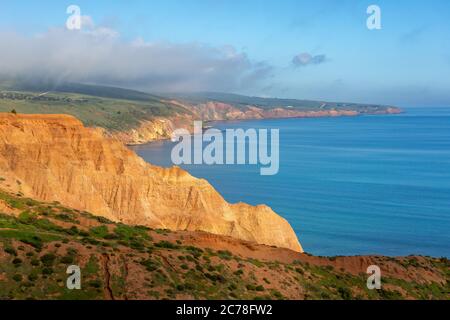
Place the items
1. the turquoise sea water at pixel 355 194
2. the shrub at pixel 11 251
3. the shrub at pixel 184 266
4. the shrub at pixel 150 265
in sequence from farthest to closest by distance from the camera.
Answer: the turquoise sea water at pixel 355 194, the shrub at pixel 184 266, the shrub at pixel 150 265, the shrub at pixel 11 251

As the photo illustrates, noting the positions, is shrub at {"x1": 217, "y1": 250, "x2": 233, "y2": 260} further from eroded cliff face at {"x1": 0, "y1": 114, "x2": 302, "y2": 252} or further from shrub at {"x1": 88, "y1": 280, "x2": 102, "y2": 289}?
eroded cliff face at {"x1": 0, "y1": 114, "x2": 302, "y2": 252}

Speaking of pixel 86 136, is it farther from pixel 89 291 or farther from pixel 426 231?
pixel 426 231

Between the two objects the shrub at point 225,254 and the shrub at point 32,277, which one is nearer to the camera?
the shrub at point 32,277

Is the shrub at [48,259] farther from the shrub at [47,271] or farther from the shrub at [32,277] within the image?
the shrub at [32,277]

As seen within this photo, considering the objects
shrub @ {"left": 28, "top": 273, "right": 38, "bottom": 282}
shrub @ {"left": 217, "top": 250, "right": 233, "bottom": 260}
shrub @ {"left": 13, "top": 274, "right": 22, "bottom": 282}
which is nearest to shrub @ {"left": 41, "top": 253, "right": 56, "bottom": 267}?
shrub @ {"left": 28, "top": 273, "right": 38, "bottom": 282}

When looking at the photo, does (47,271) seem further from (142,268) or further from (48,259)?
(142,268)

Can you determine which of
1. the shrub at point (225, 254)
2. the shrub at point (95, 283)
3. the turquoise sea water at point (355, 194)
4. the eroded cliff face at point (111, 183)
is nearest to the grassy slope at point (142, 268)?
the shrub at point (95, 283)


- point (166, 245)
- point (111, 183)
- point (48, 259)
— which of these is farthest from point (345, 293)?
point (111, 183)

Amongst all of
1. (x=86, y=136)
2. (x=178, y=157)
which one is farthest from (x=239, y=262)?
(x=178, y=157)
